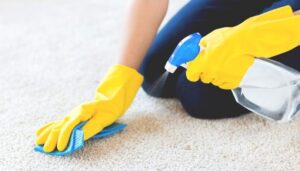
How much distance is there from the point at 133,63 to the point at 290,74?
0.91 feet

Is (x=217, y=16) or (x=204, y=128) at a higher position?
(x=217, y=16)

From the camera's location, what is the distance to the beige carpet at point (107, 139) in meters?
0.73

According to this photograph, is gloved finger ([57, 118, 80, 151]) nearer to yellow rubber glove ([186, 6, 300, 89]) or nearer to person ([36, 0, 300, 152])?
person ([36, 0, 300, 152])

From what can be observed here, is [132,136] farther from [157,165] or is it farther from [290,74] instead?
[290,74]

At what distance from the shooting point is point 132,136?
0.79 meters

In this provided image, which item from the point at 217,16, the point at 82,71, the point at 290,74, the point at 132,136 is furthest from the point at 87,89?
the point at 290,74

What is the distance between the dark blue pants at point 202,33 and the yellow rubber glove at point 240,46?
15 centimetres

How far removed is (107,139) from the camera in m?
0.79

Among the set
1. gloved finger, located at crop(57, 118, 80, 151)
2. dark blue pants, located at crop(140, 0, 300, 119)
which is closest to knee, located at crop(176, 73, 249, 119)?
dark blue pants, located at crop(140, 0, 300, 119)

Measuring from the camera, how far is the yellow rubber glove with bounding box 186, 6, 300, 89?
652 mm

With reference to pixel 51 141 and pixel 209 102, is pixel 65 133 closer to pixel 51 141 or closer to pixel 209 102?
pixel 51 141

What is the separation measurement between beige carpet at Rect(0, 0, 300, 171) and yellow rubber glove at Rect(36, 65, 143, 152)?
0.08 ft

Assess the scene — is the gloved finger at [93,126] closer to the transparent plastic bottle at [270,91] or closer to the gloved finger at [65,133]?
the gloved finger at [65,133]

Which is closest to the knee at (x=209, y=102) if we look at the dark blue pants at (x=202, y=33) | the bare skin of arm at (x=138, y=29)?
the dark blue pants at (x=202, y=33)
